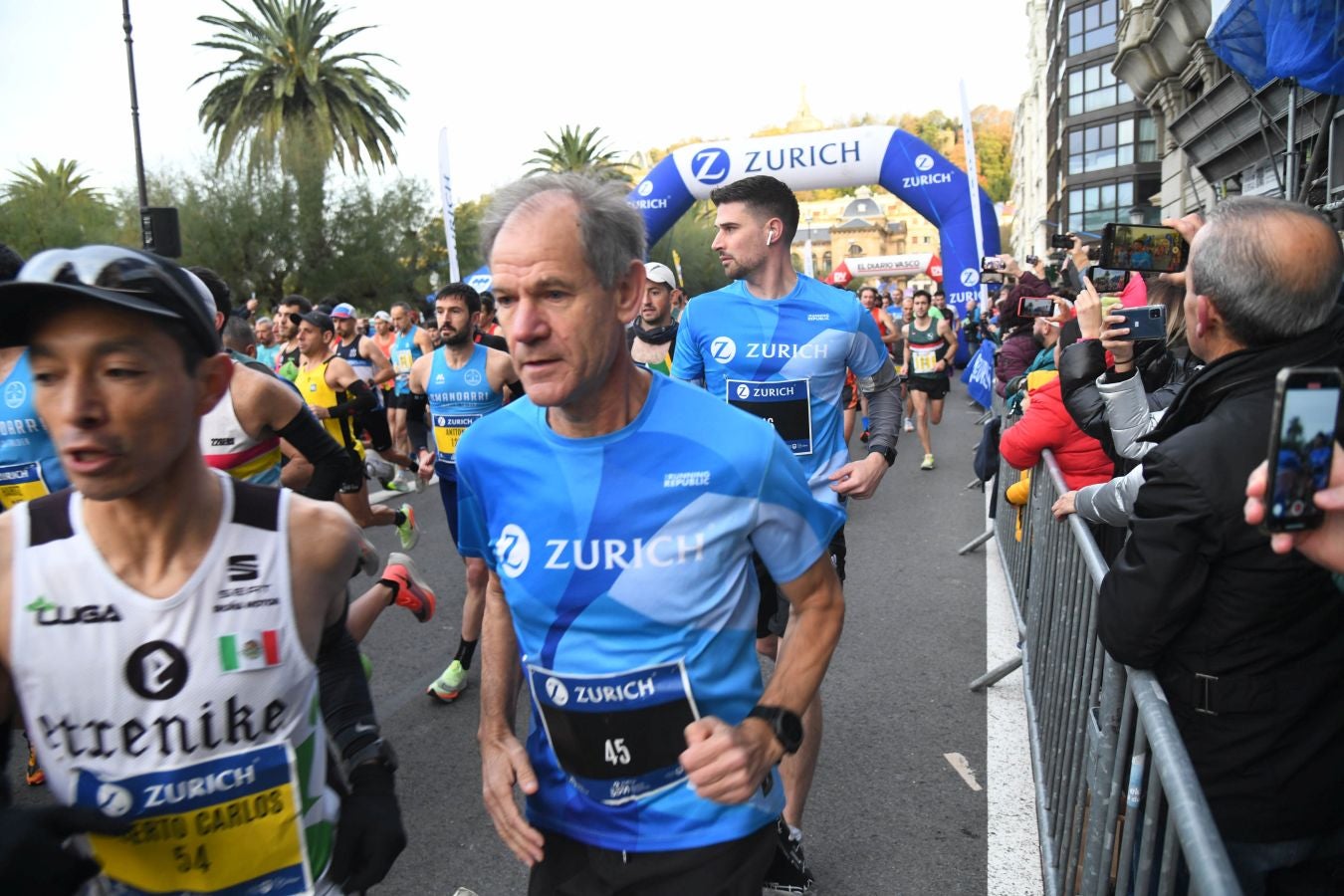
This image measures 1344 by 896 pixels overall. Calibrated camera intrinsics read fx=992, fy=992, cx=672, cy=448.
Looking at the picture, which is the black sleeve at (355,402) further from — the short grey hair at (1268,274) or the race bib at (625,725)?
the short grey hair at (1268,274)

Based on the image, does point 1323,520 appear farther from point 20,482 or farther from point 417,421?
point 417,421

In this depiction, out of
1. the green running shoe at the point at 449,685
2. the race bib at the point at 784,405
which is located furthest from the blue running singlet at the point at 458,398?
the race bib at the point at 784,405

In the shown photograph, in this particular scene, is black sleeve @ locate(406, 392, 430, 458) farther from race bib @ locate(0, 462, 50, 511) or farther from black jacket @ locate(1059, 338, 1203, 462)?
black jacket @ locate(1059, 338, 1203, 462)

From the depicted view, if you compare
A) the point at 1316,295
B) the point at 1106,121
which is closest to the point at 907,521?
the point at 1316,295

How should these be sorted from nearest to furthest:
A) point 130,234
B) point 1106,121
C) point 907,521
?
point 907,521 < point 130,234 < point 1106,121

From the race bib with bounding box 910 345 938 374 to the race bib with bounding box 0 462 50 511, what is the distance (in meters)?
9.97

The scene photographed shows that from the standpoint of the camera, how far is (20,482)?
3.81 m

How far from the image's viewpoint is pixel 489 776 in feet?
6.45

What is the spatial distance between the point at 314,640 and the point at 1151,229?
2927mm

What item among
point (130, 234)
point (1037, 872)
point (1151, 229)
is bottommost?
point (1037, 872)

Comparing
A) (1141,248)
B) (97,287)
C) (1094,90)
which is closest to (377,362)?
(1141,248)

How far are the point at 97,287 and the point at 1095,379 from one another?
10.0ft

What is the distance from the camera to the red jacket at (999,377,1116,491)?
4.30 meters

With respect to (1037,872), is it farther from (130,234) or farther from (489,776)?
(130,234)
